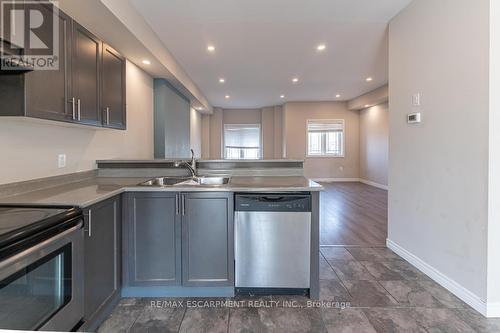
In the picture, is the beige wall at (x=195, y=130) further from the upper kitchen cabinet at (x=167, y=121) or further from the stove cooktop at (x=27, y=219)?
the stove cooktop at (x=27, y=219)

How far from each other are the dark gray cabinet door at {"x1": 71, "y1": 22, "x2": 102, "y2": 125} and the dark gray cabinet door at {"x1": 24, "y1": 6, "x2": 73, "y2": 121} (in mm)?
76

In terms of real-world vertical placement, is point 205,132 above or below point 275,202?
above

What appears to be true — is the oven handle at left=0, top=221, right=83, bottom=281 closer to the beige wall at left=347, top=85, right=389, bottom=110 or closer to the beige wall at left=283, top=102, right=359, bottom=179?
the beige wall at left=347, top=85, right=389, bottom=110

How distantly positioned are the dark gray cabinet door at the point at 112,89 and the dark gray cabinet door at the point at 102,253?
2.92 ft

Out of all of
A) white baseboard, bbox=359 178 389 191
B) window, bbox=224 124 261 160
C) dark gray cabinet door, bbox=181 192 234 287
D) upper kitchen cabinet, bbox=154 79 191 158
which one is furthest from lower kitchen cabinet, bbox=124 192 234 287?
window, bbox=224 124 261 160

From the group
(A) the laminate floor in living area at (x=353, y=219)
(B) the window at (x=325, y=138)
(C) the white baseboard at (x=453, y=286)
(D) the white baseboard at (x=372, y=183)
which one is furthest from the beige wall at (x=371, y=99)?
(C) the white baseboard at (x=453, y=286)

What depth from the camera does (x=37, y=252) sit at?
3.94 ft

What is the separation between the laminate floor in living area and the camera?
11.3 feet

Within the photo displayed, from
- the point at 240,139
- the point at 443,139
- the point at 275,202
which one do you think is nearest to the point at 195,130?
the point at 240,139

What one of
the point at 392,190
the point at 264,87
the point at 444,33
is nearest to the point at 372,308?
the point at 392,190

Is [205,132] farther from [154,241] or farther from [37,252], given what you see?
[37,252]

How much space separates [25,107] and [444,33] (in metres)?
3.26

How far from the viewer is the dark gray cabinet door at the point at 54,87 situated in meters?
1.54
